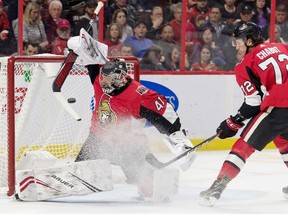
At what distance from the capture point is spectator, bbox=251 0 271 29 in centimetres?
836

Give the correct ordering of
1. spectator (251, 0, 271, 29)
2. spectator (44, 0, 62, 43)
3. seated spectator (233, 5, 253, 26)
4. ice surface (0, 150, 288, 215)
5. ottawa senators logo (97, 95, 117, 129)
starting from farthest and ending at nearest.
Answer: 1. spectator (251, 0, 271, 29)
2. seated spectator (233, 5, 253, 26)
3. spectator (44, 0, 62, 43)
4. ottawa senators logo (97, 95, 117, 129)
5. ice surface (0, 150, 288, 215)

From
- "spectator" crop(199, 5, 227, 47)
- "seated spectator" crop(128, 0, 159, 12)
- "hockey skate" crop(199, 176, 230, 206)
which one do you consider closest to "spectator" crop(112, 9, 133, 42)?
"seated spectator" crop(128, 0, 159, 12)

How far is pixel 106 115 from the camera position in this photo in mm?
5164

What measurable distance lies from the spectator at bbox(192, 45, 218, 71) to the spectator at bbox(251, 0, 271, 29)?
56 cm

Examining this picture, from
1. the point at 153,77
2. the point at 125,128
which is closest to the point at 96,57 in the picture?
the point at 125,128

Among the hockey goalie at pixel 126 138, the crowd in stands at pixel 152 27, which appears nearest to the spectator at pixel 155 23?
the crowd in stands at pixel 152 27

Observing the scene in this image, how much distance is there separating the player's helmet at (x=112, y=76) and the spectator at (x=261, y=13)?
3.48 metres

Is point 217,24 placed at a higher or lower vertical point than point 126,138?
lower

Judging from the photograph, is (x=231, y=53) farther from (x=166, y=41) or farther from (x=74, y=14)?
(x=74, y=14)

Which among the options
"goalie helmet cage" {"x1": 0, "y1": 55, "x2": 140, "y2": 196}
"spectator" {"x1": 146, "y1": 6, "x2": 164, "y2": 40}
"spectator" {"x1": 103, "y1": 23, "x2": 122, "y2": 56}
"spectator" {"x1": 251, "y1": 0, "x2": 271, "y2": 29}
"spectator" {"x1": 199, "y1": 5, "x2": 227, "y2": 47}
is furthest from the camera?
"spectator" {"x1": 251, "y1": 0, "x2": 271, "y2": 29}

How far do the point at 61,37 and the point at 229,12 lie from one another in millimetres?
1728

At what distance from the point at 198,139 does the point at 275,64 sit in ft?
9.57

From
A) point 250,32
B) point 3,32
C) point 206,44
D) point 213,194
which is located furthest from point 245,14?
point 213,194

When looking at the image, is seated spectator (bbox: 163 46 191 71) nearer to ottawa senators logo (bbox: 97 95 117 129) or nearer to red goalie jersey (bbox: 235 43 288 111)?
ottawa senators logo (bbox: 97 95 117 129)
